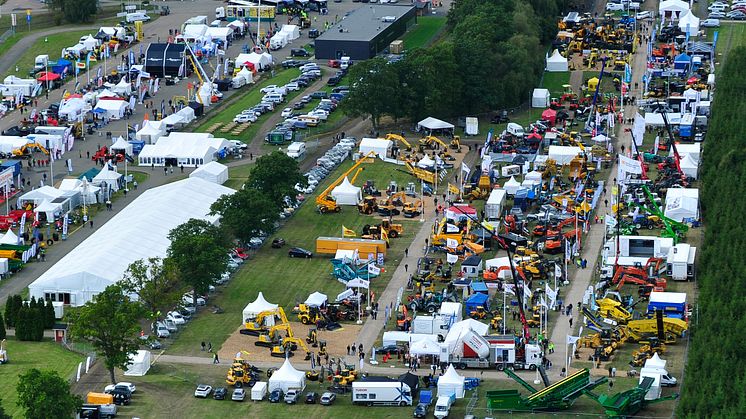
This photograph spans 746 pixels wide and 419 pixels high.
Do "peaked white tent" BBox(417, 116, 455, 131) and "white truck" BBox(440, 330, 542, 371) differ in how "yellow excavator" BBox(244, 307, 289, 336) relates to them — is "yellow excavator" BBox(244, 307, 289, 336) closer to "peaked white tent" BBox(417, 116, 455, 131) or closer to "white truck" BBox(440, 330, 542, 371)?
"white truck" BBox(440, 330, 542, 371)

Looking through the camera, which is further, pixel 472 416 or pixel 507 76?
pixel 507 76

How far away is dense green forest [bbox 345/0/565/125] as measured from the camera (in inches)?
6398

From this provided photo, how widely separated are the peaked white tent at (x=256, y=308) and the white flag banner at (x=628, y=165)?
36.7 meters

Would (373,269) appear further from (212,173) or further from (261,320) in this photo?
(212,173)

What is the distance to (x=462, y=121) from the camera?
16588 centimetres

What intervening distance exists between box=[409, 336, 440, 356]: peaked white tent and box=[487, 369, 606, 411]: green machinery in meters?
7.84

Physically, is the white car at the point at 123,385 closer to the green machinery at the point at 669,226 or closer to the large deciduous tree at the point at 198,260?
the large deciduous tree at the point at 198,260

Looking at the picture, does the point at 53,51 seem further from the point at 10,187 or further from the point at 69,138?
the point at 10,187

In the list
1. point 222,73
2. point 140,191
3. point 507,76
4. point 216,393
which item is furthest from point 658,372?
point 222,73

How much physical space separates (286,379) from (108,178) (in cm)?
4742

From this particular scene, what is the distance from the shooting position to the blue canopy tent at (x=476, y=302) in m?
116

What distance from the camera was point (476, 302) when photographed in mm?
116125

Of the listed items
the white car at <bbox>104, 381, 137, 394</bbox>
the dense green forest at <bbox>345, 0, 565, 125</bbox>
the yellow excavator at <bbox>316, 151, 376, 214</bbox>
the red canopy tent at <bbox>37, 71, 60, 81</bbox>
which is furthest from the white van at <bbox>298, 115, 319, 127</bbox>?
the white car at <bbox>104, 381, 137, 394</bbox>

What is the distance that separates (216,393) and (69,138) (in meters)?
61.1
